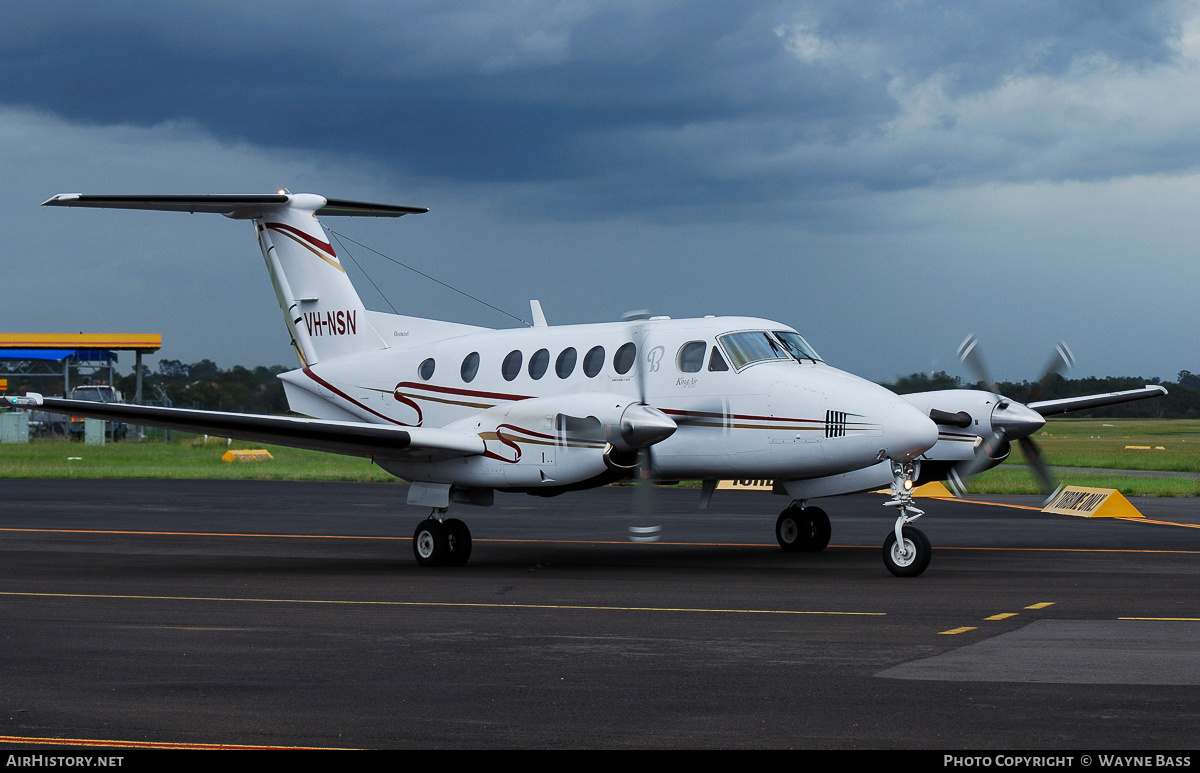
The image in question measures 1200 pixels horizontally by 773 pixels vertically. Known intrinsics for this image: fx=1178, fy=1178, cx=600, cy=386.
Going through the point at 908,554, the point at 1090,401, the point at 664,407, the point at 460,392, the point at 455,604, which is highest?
the point at 460,392

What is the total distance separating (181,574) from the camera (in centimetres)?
1496

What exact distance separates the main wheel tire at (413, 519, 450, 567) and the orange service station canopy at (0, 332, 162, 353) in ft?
166

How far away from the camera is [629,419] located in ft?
47.7

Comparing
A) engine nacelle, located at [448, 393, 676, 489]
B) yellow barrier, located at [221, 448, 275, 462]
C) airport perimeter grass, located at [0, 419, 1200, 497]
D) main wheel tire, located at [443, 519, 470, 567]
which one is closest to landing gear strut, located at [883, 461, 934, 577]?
engine nacelle, located at [448, 393, 676, 489]

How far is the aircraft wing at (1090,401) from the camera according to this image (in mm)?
18328

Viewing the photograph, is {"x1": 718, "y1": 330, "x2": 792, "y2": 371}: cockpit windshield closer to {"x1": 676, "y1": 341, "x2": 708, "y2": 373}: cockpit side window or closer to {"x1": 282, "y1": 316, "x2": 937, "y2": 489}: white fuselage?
{"x1": 282, "y1": 316, "x2": 937, "y2": 489}: white fuselage

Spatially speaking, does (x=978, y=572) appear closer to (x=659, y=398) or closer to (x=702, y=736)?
(x=659, y=398)

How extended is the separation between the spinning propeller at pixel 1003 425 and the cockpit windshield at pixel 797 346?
2.19 metres

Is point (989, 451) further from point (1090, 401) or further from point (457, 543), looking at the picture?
point (457, 543)

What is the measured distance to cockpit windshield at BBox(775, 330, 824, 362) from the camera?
1588 centimetres

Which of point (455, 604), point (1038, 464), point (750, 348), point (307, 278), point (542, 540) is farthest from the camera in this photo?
point (307, 278)

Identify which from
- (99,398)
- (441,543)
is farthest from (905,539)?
(99,398)

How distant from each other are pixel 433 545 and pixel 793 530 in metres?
5.42

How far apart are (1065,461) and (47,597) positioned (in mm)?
46784
